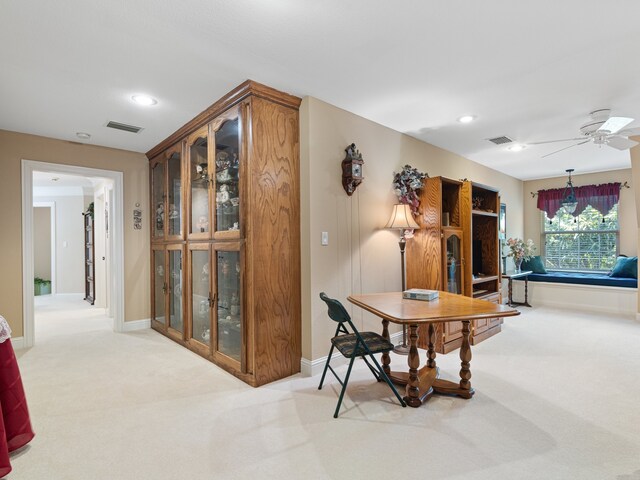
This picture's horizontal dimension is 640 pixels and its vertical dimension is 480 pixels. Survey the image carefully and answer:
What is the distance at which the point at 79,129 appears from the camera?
3.57 metres

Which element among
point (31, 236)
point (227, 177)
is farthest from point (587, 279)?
point (31, 236)

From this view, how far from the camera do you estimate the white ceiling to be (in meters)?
1.83

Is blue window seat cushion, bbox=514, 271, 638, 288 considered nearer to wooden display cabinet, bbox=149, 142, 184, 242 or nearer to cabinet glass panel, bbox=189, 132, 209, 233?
cabinet glass panel, bbox=189, 132, 209, 233

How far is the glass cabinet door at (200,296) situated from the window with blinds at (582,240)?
6740mm

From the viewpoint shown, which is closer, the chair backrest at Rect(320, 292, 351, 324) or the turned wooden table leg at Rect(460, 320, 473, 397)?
the chair backrest at Rect(320, 292, 351, 324)

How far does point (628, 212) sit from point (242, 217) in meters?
6.84

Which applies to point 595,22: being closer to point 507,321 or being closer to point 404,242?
point 404,242

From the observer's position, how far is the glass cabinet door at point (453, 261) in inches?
143

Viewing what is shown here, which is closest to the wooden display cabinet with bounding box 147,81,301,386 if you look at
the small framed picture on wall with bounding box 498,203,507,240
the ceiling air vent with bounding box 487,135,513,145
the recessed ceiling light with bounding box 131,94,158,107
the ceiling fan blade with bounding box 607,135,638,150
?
the recessed ceiling light with bounding box 131,94,158,107

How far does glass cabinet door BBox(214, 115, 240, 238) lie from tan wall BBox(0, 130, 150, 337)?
207 centimetres

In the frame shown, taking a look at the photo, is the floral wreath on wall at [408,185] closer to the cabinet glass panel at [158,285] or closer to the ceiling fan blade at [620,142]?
the ceiling fan blade at [620,142]

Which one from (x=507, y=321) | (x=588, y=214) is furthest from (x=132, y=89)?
(x=588, y=214)

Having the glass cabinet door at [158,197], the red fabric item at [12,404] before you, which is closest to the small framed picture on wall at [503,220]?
the glass cabinet door at [158,197]

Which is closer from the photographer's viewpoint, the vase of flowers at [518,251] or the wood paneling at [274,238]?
the wood paneling at [274,238]
